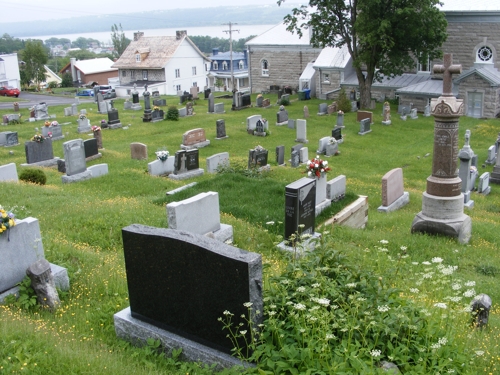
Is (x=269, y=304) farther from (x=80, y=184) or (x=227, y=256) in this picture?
(x=80, y=184)

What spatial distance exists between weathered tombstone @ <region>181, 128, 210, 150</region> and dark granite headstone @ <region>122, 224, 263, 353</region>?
16908 millimetres

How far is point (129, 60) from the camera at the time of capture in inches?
2247

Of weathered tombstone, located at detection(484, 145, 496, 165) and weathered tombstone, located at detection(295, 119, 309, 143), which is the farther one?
weathered tombstone, located at detection(295, 119, 309, 143)

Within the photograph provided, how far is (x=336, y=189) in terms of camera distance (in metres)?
13.0

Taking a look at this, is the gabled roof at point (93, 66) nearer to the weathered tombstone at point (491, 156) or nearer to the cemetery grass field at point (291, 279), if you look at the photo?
the cemetery grass field at point (291, 279)

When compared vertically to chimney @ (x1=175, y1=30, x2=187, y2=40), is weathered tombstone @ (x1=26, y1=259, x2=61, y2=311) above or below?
below

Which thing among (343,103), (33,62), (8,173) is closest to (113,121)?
(8,173)

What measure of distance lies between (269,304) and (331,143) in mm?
17918

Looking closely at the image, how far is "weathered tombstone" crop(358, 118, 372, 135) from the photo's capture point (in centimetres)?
2670

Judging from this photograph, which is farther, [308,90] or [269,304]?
[308,90]

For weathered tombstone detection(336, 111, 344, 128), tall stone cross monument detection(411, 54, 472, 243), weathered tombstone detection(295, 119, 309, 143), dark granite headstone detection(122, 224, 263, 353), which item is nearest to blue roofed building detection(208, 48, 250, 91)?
weathered tombstone detection(336, 111, 344, 128)

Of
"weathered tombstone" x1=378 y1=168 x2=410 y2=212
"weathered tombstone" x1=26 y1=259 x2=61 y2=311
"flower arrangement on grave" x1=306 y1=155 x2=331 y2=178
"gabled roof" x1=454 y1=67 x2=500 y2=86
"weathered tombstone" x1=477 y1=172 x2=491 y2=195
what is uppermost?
"gabled roof" x1=454 y1=67 x2=500 y2=86

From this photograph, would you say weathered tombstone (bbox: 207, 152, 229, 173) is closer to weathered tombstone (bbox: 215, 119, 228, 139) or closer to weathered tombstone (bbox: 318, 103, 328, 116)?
weathered tombstone (bbox: 215, 119, 228, 139)

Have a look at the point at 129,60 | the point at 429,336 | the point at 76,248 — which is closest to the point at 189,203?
the point at 76,248
